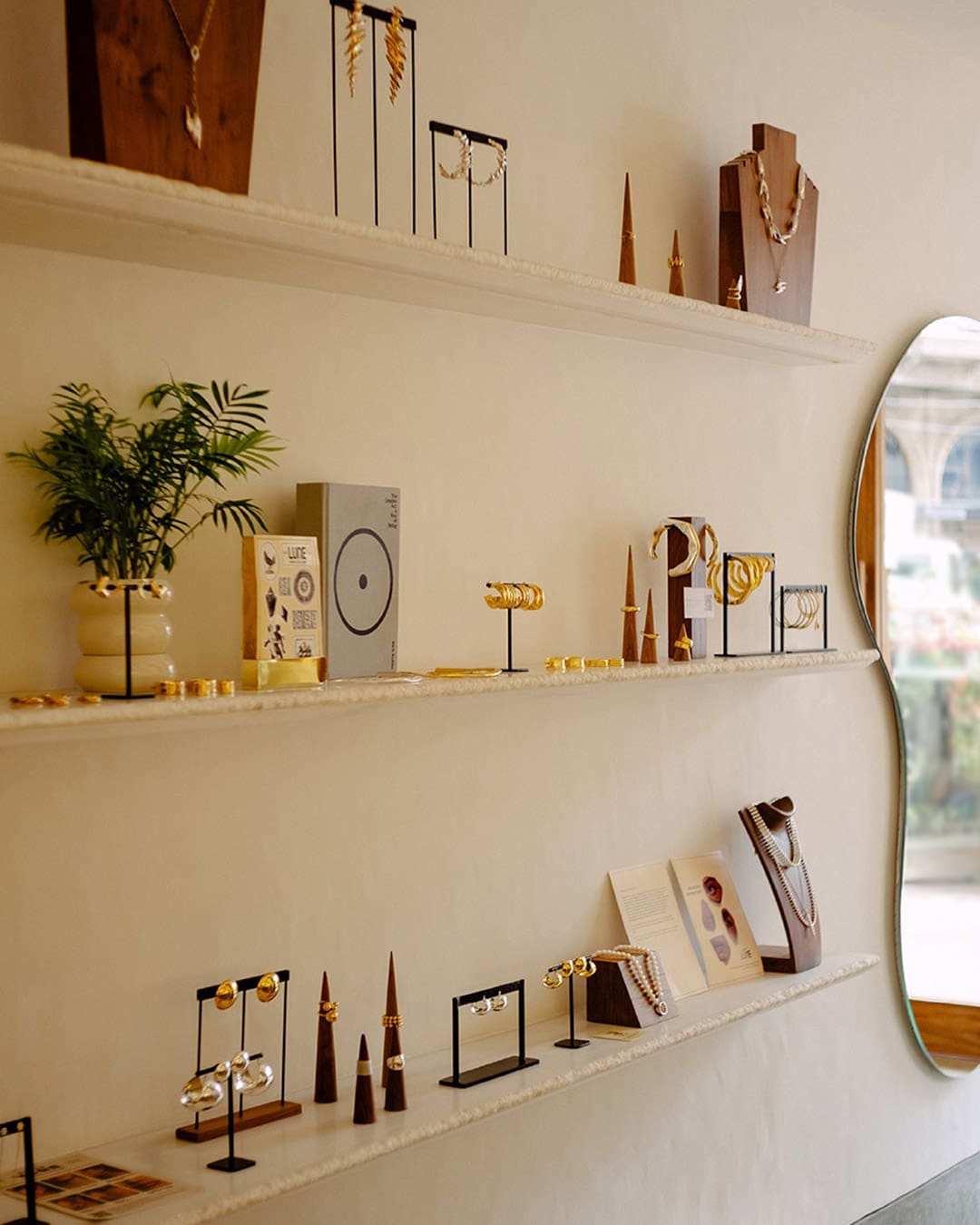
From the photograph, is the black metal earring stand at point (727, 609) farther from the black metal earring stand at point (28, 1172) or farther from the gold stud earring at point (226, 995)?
the black metal earring stand at point (28, 1172)

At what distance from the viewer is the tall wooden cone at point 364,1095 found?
1658 mm

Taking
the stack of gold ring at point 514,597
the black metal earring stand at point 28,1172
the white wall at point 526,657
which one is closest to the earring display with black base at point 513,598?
the stack of gold ring at point 514,597

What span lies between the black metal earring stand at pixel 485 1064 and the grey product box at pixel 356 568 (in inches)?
16.9

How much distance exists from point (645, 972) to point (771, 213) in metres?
1.22

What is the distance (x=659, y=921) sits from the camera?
89.4 inches

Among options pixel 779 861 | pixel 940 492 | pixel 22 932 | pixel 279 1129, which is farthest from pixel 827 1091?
pixel 22 932

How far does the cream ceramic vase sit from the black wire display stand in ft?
1.19

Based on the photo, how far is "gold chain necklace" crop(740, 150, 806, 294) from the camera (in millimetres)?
2352

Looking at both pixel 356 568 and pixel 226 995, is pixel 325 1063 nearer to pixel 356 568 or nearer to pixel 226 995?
pixel 226 995

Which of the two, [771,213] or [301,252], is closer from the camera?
[301,252]

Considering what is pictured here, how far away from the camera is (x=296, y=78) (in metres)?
1.80

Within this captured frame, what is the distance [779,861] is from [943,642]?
0.78 meters

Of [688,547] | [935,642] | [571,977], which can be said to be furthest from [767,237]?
[571,977]

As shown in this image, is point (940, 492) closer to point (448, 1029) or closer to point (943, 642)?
point (943, 642)
